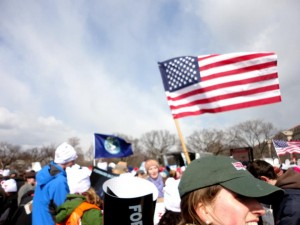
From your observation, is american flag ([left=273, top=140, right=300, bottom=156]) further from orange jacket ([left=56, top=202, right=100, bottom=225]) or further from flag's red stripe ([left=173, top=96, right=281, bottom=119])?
orange jacket ([left=56, top=202, right=100, bottom=225])

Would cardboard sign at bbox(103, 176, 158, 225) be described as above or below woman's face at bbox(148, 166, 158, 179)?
above

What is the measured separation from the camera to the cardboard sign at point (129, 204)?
5.14ft

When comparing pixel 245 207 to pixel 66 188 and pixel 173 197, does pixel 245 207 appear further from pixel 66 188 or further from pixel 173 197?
pixel 66 188

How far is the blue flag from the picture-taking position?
1133 centimetres

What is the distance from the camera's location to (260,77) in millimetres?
6090

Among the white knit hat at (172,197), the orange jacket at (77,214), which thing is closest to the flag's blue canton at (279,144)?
the white knit hat at (172,197)

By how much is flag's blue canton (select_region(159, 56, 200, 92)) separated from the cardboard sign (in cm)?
486

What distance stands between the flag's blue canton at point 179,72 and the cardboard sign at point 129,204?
486cm

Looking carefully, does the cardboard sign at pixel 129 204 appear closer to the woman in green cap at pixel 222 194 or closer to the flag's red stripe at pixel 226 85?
the woman in green cap at pixel 222 194

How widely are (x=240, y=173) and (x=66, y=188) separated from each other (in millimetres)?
2903

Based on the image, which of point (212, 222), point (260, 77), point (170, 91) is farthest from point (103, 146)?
point (212, 222)

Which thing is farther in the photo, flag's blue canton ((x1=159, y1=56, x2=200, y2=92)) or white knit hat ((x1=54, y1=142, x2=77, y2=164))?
flag's blue canton ((x1=159, y1=56, x2=200, y2=92))

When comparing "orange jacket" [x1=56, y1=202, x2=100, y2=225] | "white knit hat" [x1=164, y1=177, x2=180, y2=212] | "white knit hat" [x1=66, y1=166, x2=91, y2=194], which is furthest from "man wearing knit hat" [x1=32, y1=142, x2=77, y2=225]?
"white knit hat" [x1=164, y1=177, x2=180, y2=212]

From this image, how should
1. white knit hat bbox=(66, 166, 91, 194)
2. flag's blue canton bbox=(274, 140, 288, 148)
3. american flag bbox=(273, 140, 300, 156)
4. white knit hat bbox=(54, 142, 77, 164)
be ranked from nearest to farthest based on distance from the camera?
1. white knit hat bbox=(66, 166, 91, 194)
2. white knit hat bbox=(54, 142, 77, 164)
3. american flag bbox=(273, 140, 300, 156)
4. flag's blue canton bbox=(274, 140, 288, 148)
